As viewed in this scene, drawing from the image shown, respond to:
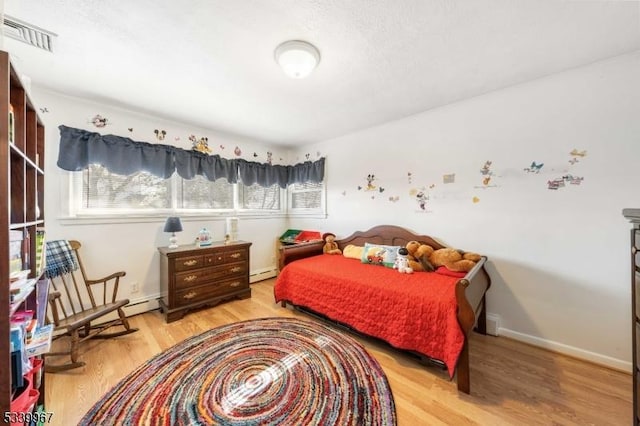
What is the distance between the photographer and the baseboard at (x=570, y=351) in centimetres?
170

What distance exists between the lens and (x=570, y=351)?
73.4 inches

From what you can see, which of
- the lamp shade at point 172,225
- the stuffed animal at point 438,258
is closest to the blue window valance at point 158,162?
the lamp shade at point 172,225

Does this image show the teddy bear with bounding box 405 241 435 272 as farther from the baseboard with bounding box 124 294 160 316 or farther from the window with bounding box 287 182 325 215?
the baseboard with bounding box 124 294 160 316

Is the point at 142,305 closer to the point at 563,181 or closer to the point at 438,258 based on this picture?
the point at 438,258

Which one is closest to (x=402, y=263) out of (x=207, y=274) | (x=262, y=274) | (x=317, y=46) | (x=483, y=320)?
(x=483, y=320)

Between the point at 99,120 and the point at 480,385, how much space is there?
4.02 metres

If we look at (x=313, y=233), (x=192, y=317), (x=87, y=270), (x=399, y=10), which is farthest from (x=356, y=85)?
(x=87, y=270)

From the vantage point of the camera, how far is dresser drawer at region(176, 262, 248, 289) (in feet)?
8.26

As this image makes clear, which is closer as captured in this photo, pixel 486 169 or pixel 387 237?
pixel 486 169

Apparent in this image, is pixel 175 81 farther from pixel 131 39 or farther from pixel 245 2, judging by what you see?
pixel 245 2

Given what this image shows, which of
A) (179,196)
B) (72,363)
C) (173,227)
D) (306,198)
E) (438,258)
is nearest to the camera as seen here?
(72,363)

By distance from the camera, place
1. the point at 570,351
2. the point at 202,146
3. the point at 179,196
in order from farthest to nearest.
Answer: the point at 202,146 < the point at 179,196 < the point at 570,351

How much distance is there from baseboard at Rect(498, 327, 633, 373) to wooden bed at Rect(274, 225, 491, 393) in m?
0.23

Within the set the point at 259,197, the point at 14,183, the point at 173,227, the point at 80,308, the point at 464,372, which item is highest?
the point at 259,197
